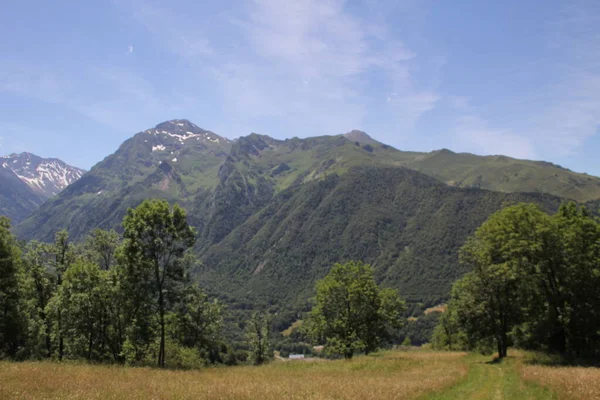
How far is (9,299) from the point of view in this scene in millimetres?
34625

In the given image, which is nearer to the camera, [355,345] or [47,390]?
[47,390]

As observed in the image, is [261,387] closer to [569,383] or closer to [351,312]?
[569,383]

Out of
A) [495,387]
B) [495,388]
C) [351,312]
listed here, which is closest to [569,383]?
[495,388]

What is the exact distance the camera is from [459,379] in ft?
86.2

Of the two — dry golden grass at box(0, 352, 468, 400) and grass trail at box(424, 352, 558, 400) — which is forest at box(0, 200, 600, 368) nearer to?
grass trail at box(424, 352, 558, 400)

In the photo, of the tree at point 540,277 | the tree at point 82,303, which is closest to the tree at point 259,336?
the tree at point 82,303

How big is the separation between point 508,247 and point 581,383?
1915cm

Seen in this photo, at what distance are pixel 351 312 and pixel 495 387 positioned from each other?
999 inches

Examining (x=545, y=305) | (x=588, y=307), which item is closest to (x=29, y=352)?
(x=545, y=305)

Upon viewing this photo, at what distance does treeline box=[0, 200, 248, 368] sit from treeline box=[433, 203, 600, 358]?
27739mm

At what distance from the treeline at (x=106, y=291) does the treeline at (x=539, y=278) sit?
27.7m

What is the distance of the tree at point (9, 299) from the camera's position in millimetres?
34031

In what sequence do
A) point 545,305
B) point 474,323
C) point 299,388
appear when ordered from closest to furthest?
1. point 299,388
2. point 545,305
3. point 474,323

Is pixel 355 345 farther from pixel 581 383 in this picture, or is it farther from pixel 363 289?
pixel 581 383
